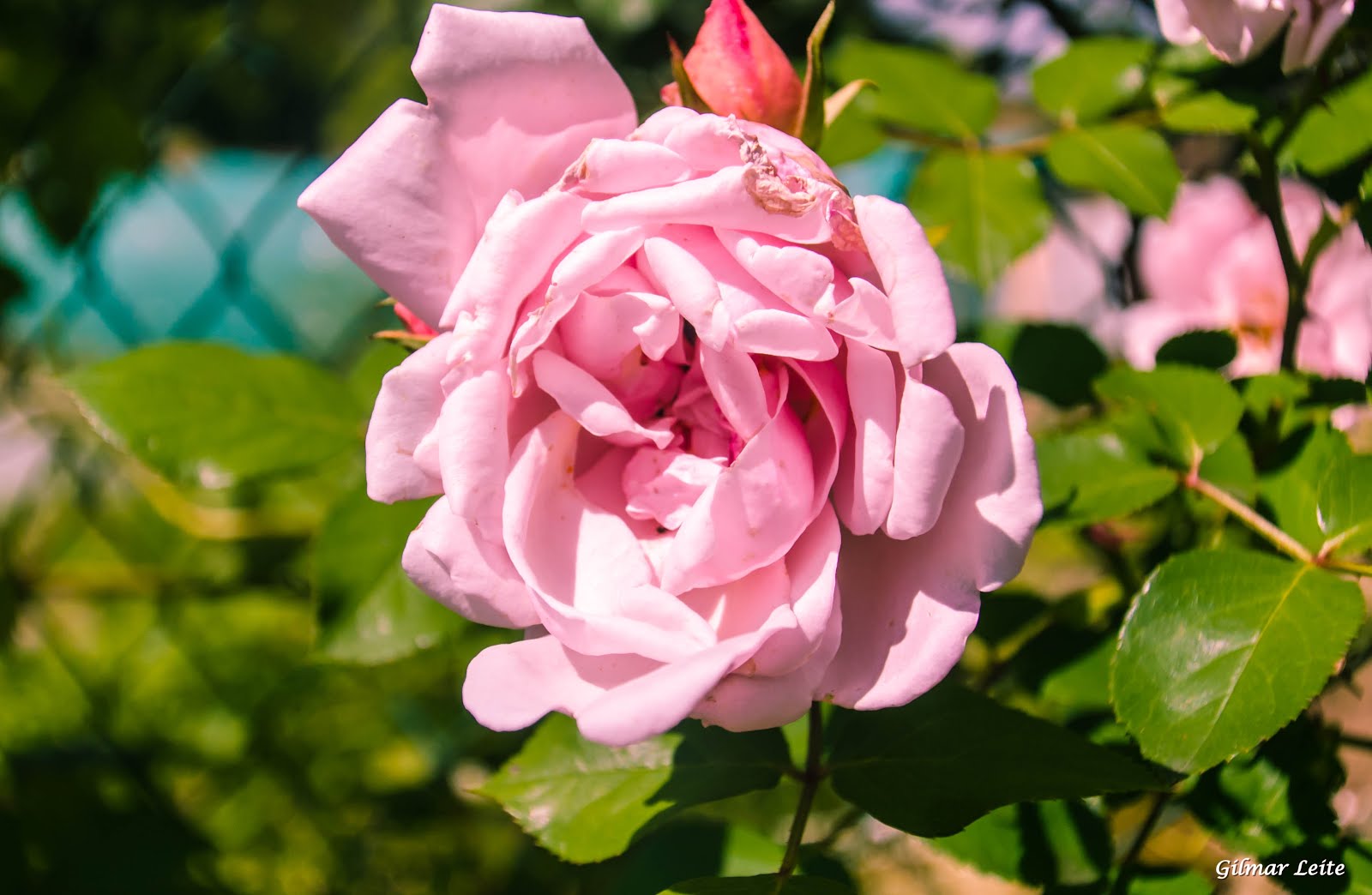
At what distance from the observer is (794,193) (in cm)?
35

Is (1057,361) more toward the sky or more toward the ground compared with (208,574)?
more toward the sky

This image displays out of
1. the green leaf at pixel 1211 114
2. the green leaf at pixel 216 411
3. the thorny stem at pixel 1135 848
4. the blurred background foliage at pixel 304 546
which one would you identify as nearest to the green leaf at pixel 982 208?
the blurred background foliage at pixel 304 546

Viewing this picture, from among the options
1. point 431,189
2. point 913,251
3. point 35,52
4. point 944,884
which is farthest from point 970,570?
point 35,52

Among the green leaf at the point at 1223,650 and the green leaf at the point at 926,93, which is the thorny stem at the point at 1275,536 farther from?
the green leaf at the point at 926,93

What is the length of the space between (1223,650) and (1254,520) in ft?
0.34

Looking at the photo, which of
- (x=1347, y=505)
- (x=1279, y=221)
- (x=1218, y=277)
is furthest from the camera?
(x=1218, y=277)

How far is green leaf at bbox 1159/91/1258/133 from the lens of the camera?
538mm

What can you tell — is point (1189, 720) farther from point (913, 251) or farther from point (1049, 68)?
point (1049, 68)

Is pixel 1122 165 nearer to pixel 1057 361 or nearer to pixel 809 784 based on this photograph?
pixel 1057 361

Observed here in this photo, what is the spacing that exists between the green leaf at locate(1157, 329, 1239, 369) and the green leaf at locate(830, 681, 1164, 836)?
0.26m

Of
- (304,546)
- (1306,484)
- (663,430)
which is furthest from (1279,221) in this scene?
(304,546)

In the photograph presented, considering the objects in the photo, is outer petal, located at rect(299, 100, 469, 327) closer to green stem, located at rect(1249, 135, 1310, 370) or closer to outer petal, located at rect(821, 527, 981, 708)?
outer petal, located at rect(821, 527, 981, 708)

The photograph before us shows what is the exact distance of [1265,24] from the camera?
48 cm

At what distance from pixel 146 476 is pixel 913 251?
3.89 feet
